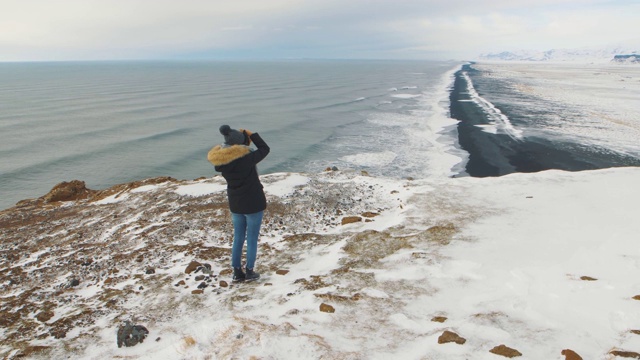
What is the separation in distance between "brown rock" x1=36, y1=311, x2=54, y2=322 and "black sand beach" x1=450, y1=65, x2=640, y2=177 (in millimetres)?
19898

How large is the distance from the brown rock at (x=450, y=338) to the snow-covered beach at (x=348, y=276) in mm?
36

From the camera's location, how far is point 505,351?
14.1 feet

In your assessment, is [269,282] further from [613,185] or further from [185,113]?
[185,113]

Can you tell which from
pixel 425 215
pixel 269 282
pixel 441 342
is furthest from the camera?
pixel 425 215

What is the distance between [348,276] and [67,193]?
1473cm

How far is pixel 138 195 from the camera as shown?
1404 centimetres

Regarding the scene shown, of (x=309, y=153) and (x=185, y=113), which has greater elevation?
(x=185, y=113)

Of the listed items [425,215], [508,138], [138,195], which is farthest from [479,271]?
[508,138]

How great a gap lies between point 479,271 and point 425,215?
3.72 m

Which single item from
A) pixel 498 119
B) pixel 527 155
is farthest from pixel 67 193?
pixel 498 119

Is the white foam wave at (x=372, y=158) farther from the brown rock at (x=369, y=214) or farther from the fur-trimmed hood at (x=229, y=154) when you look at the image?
the fur-trimmed hood at (x=229, y=154)

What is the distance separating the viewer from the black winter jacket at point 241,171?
5.66 metres

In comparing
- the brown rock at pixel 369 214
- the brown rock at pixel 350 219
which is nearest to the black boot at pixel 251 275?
the brown rock at pixel 350 219

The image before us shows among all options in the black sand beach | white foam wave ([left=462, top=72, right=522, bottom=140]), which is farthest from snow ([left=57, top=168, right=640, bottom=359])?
white foam wave ([left=462, top=72, right=522, bottom=140])
